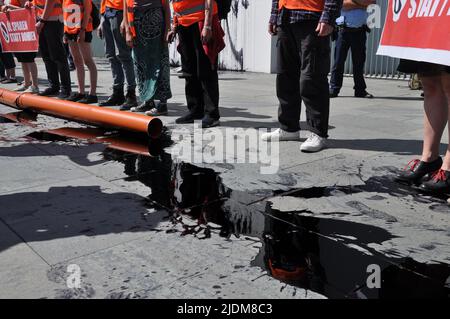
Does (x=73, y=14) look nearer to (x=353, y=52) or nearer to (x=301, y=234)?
(x=353, y=52)

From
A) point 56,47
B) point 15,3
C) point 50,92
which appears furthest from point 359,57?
point 15,3

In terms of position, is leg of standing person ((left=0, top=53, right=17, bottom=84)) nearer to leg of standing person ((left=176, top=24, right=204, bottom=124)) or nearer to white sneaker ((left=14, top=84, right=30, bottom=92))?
white sneaker ((left=14, top=84, right=30, bottom=92))

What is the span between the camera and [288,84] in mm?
4141

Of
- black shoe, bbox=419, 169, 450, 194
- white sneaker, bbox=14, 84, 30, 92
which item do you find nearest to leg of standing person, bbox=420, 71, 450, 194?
black shoe, bbox=419, 169, 450, 194

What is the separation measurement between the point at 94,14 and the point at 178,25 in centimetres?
226

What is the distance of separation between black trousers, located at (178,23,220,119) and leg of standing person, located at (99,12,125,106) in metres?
1.49

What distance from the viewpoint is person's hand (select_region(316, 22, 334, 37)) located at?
11.6 ft

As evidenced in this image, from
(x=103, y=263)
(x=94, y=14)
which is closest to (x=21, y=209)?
(x=103, y=263)

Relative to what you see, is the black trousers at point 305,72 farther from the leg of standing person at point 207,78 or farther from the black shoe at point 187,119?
the black shoe at point 187,119

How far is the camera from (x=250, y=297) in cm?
178

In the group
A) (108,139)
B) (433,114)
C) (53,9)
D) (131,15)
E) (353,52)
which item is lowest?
(108,139)

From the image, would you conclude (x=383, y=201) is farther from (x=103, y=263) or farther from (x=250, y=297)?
(x=103, y=263)

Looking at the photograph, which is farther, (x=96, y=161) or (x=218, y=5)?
(x=218, y=5)

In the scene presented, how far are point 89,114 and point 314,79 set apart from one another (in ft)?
8.10
